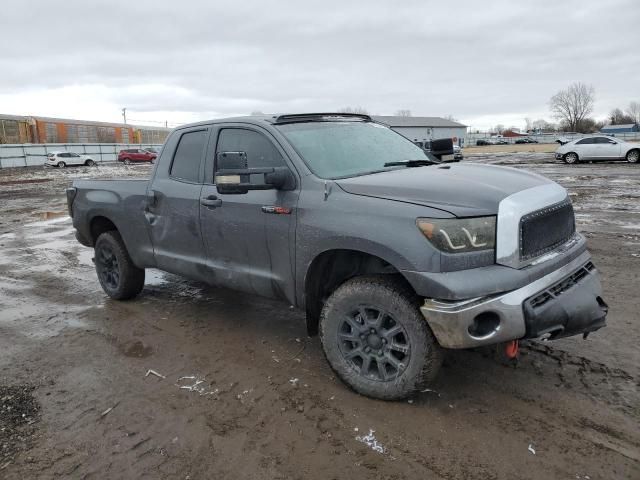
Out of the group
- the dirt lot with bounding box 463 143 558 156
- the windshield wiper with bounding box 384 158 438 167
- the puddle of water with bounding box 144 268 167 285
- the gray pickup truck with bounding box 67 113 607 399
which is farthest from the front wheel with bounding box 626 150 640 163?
the puddle of water with bounding box 144 268 167 285

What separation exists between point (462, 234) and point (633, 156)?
26.4m

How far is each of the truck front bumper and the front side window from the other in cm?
172

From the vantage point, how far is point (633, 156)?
2453 cm

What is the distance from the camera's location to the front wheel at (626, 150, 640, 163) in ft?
79.4

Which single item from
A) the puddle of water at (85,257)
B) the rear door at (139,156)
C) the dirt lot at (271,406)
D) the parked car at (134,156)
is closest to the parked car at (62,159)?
the parked car at (134,156)

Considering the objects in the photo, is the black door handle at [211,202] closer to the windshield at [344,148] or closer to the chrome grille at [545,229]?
the windshield at [344,148]

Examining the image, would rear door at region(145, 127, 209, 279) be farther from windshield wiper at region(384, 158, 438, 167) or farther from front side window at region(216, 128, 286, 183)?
windshield wiper at region(384, 158, 438, 167)

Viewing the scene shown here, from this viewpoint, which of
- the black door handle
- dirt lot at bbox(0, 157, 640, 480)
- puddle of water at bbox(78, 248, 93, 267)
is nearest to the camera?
dirt lot at bbox(0, 157, 640, 480)

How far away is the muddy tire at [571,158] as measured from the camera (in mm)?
25969

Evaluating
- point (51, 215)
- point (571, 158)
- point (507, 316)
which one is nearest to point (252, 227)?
point (507, 316)

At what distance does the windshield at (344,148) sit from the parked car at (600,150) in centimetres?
2450

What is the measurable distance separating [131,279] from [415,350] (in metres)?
3.64

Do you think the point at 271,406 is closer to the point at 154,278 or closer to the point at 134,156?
the point at 154,278

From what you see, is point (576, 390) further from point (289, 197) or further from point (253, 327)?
point (253, 327)
